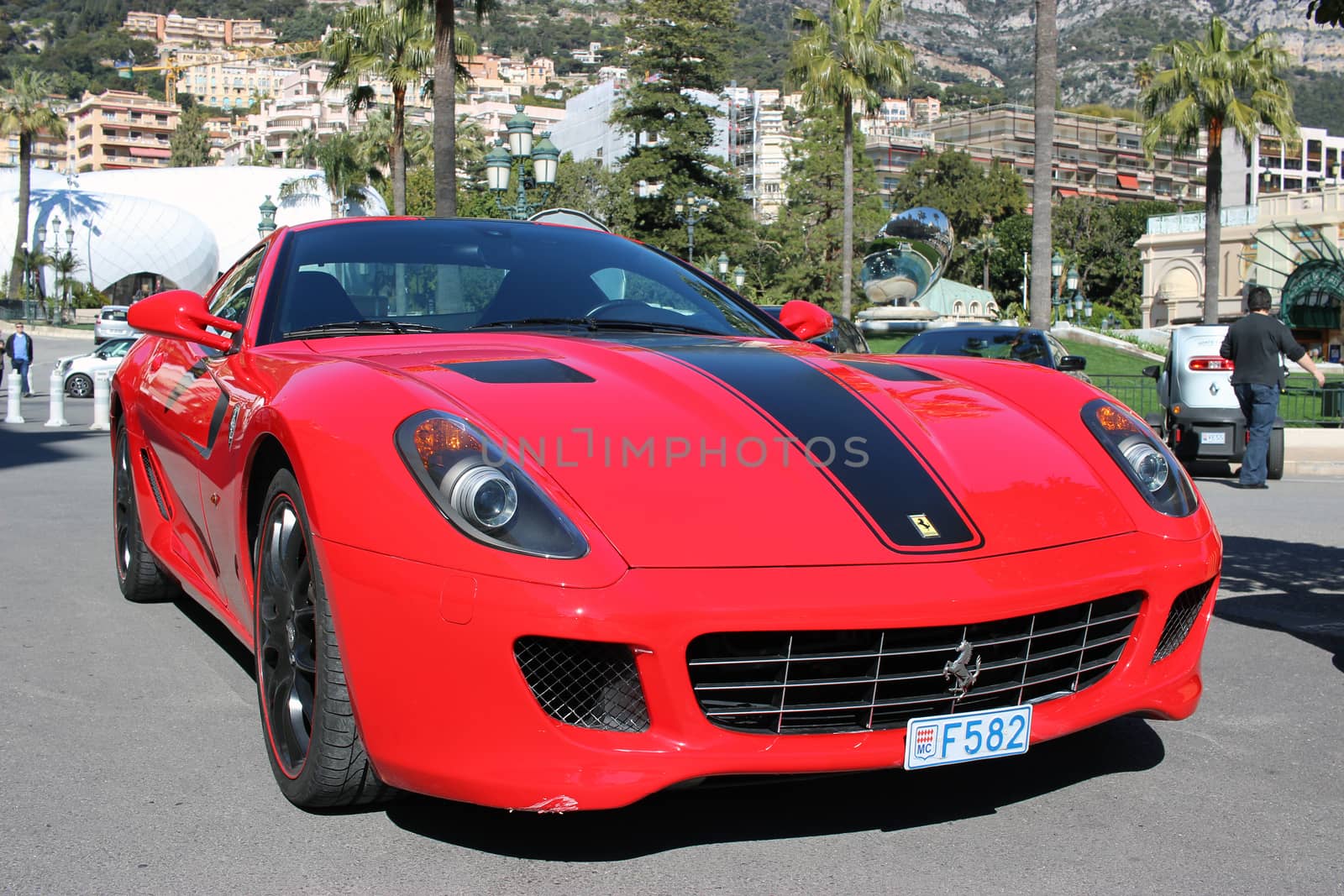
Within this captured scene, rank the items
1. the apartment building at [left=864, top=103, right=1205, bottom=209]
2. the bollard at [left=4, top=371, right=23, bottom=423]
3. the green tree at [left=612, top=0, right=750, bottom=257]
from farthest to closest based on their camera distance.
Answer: the apartment building at [left=864, top=103, right=1205, bottom=209] < the green tree at [left=612, top=0, right=750, bottom=257] < the bollard at [left=4, top=371, right=23, bottom=423]

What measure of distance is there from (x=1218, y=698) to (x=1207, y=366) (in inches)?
392

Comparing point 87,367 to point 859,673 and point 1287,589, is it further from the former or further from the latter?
point 859,673

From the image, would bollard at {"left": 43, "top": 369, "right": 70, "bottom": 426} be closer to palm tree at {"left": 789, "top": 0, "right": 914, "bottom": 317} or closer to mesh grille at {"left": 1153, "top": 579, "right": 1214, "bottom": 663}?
mesh grille at {"left": 1153, "top": 579, "right": 1214, "bottom": 663}

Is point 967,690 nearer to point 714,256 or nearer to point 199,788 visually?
point 199,788

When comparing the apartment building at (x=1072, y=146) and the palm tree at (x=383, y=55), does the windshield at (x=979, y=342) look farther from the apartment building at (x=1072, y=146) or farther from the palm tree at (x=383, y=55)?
the apartment building at (x=1072, y=146)

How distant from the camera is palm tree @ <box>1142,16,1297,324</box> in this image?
34.2 m

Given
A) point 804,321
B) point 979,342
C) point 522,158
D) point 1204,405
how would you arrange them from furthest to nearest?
point 522,158 < point 979,342 < point 1204,405 < point 804,321

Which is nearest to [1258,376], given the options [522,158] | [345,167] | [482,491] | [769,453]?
[769,453]

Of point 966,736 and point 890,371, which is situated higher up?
point 890,371

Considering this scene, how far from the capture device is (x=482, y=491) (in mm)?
2543

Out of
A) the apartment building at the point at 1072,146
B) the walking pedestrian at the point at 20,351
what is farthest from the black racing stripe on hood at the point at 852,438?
the apartment building at the point at 1072,146

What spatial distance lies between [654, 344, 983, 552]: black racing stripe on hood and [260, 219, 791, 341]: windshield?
56 cm

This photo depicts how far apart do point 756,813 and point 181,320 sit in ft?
7.35

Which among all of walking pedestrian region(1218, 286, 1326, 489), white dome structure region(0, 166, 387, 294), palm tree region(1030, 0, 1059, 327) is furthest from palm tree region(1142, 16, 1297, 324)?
white dome structure region(0, 166, 387, 294)
